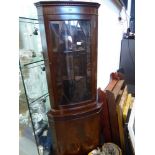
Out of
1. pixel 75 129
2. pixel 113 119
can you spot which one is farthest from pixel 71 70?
pixel 113 119

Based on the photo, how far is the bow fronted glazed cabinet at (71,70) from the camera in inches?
41.5

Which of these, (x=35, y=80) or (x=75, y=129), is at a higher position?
(x=35, y=80)

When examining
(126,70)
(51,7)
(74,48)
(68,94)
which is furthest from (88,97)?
(126,70)

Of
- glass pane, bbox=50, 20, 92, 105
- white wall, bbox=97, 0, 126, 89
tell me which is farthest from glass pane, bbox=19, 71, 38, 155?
white wall, bbox=97, 0, 126, 89

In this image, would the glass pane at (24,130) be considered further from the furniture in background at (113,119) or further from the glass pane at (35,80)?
the furniture in background at (113,119)

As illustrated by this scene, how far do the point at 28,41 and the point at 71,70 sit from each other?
391mm

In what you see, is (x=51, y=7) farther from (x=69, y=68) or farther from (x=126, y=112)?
(x=126, y=112)

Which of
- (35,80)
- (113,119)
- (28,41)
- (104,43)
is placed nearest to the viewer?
(28,41)

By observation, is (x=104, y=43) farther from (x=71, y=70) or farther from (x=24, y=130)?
(x=24, y=130)

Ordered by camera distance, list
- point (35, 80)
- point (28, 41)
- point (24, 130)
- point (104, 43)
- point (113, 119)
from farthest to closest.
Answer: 1. point (104, 43)
2. point (113, 119)
3. point (35, 80)
4. point (28, 41)
5. point (24, 130)

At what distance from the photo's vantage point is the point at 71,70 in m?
1.21
